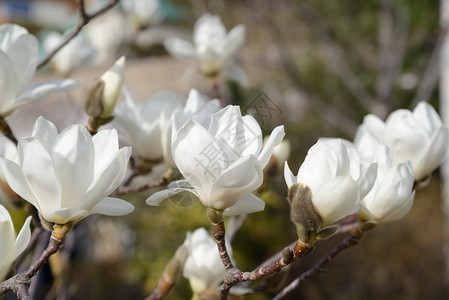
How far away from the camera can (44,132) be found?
0.44 metres

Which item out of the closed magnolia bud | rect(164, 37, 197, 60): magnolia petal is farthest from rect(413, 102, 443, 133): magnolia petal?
rect(164, 37, 197, 60): magnolia petal

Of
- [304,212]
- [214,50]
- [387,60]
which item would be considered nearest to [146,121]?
[304,212]

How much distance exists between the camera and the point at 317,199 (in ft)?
1.43

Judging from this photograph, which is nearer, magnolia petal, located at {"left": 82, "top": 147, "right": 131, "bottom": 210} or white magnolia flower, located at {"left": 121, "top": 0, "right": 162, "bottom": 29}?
magnolia petal, located at {"left": 82, "top": 147, "right": 131, "bottom": 210}

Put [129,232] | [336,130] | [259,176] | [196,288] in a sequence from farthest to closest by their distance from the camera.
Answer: [336,130]
[129,232]
[196,288]
[259,176]

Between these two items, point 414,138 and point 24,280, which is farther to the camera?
point 414,138

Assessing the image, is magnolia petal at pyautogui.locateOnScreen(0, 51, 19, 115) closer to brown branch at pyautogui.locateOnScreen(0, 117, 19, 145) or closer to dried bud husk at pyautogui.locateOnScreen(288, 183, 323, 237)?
brown branch at pyautogui.locateOnScreen(0, 117, 19, 145)

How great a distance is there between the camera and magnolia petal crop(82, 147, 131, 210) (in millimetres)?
417

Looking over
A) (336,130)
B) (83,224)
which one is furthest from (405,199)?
(336,130)

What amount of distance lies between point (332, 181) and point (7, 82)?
0.35 m

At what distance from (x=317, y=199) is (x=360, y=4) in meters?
3.68

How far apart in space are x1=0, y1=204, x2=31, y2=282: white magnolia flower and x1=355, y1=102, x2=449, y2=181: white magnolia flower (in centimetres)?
40

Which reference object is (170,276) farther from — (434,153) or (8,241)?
(434,153)

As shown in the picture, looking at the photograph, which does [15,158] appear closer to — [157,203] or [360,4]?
[157,203]
